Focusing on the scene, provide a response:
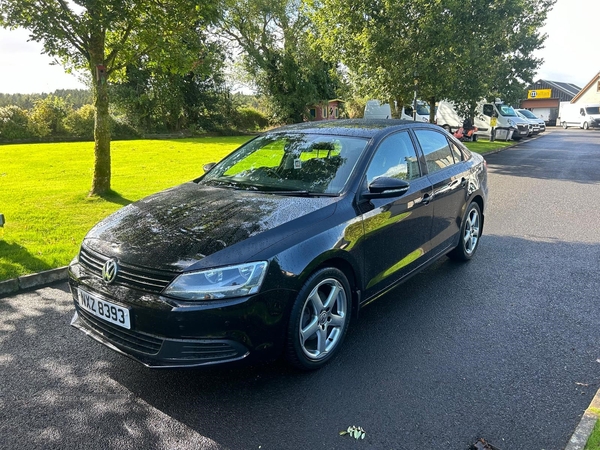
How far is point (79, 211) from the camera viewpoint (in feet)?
26.4

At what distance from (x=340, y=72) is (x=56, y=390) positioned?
925 inches

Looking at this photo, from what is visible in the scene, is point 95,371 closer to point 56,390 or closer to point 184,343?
point 56,390

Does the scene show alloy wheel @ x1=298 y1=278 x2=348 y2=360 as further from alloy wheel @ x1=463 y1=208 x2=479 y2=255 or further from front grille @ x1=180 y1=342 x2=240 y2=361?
alloy wheel @ x1=463 y1=208 x2=479 y2=255

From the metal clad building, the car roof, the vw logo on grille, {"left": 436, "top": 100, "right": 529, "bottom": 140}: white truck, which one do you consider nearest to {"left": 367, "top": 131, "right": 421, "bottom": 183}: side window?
the car roof

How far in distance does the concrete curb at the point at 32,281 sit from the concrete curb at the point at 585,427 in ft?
16.5

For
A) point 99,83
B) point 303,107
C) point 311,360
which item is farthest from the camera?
point 303,107

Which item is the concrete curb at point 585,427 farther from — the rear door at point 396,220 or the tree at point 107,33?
the tree at point 107,33

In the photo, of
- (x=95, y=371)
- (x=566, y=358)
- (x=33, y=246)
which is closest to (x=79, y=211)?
(x=33, y=246)

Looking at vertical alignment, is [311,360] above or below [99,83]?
below

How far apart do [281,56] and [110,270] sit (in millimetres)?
33486

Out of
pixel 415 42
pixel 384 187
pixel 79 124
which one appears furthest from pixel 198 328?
pixel 79 124

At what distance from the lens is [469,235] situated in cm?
559

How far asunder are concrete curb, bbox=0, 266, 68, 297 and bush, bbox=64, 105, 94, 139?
89.8 ft

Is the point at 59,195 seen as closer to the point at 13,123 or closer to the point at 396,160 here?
the point at 396,160
